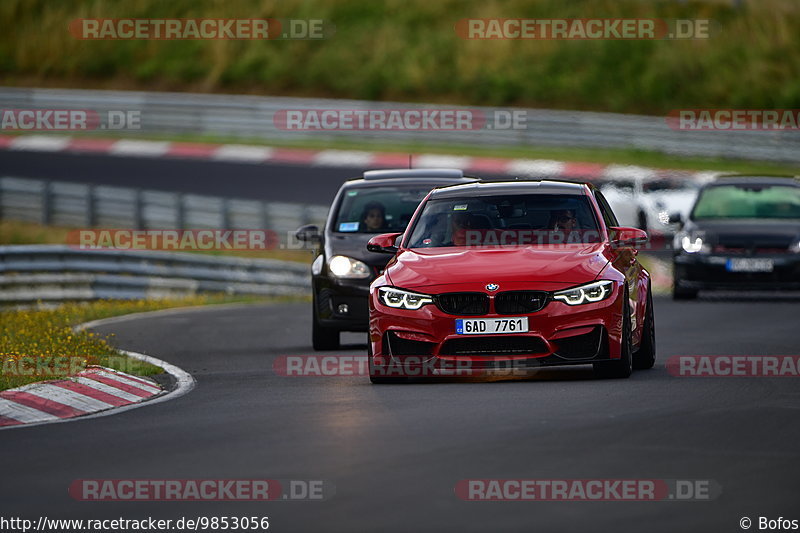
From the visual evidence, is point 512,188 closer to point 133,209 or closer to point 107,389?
point 107,389

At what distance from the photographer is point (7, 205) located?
32.3 m

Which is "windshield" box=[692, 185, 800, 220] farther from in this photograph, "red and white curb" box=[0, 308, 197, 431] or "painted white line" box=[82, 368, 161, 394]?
"painted white line" box=[82, 368, 161, 394]

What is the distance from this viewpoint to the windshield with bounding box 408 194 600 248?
12836mm

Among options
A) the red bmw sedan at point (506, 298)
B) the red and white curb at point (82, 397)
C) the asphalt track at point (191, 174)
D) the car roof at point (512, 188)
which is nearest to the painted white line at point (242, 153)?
the asphalt track at point (191, 174)

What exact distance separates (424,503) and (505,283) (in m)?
4.50

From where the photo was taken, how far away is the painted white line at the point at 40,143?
40812mm

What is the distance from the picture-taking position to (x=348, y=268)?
Result: 53.8 ft

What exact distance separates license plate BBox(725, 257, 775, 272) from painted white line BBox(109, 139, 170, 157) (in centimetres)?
2142

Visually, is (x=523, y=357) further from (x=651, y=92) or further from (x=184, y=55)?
(x=184, y=55)

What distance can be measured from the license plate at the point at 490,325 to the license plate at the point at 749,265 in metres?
10.7

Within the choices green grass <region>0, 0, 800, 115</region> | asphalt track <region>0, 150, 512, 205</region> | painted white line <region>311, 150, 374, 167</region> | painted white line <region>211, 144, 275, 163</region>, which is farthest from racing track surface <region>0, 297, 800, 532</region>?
green grass <region>0, 0, 800, 115</region>

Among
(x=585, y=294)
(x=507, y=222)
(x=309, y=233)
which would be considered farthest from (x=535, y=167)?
(x=585, y=294)

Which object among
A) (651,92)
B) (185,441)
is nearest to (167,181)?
(651,92)

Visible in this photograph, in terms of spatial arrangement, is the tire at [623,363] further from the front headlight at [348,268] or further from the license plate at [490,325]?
the front headlight at [348,268]
